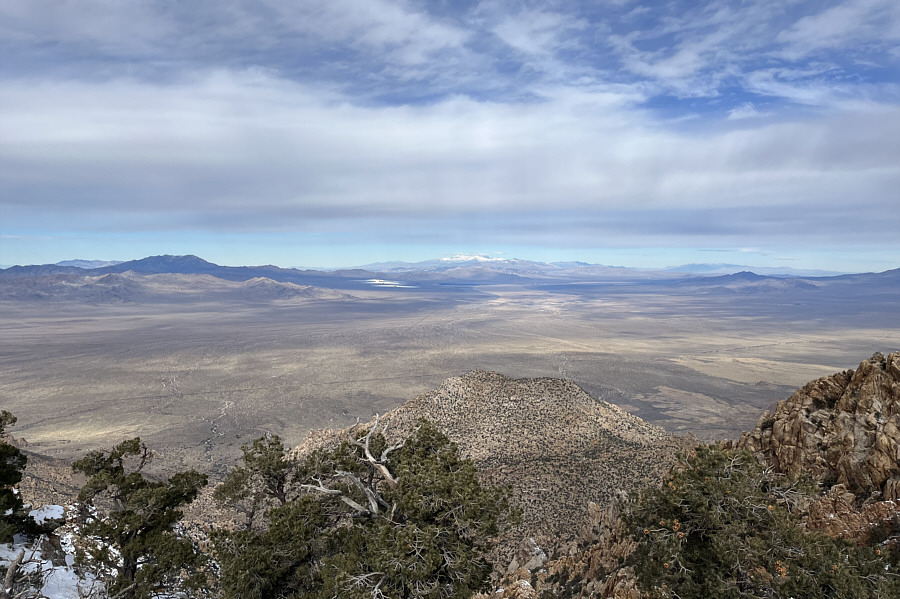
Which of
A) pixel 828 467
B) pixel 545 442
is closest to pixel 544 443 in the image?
pixel 545 442

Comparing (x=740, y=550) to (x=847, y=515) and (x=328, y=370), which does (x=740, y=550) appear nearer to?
(x=847, y=515)

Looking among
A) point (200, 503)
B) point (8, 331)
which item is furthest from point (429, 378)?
point (8, 331)

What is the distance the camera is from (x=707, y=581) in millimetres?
9992

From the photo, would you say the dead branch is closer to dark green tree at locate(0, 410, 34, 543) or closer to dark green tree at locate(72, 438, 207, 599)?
dark green tree at locate(72, 438, 207, 599)

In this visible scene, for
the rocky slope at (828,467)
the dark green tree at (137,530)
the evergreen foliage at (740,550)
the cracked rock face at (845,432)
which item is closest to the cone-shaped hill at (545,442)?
the rocky slope at (828,467)

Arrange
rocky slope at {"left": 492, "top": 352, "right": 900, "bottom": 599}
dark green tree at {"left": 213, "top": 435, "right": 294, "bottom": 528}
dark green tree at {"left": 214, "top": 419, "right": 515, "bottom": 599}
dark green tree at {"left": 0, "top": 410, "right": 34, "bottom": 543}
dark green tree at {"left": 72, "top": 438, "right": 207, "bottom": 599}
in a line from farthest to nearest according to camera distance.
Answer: dark green tree at {"left": 213, "top": 435, "right": 294, "bottom": 528}
dark green tree at {"left": 0, "top": 410, "right": 34, "bottom": 543}
dark green tree at {"left": 72, "top": 438, "right": 207, "bottom": 599}
rocky slope at {"left": 492, "top": 352, "right": 900, "bottom": 599}
dark green tree at {"left": 214, "top": 419, "right": 515, "bottom": 599}

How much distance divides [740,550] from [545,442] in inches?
1050

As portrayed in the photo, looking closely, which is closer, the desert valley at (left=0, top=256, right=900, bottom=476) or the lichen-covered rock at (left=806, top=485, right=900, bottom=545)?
the lichen-covered rock at (left=806, top=485, right=900, bottom=545)

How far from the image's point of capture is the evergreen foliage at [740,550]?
968 centimetres

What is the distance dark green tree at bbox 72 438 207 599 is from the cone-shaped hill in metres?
8.53

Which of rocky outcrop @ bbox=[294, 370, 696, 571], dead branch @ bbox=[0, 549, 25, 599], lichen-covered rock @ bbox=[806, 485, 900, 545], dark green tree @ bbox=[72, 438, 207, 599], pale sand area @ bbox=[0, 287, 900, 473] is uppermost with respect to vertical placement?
dead branch @ bbox=[0, 549, 25, 599]

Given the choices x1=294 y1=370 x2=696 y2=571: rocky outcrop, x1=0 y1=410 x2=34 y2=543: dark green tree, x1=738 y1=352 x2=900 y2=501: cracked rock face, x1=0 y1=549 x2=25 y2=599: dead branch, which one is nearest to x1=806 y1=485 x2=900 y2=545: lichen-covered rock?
x1=738 y1=352 x2=900 y2=501: cracked rock face

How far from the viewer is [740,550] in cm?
996

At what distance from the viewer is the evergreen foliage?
968 cm
